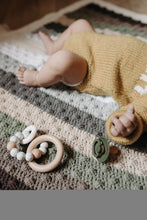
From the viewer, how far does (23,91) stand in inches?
27.8

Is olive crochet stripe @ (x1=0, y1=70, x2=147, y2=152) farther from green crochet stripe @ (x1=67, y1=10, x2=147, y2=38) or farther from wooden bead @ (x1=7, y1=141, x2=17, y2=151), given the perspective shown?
green crochet stripe @ (x1=67, y1=10, x2=147, y2=38)

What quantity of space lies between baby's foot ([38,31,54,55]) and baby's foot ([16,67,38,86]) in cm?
18

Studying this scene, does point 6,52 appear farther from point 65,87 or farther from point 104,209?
point 104,209

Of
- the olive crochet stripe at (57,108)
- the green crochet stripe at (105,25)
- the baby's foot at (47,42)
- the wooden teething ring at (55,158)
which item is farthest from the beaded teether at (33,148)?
the green crochet stripe at (105,25)

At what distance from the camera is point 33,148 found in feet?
1.80

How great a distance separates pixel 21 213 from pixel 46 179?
0.40 ft

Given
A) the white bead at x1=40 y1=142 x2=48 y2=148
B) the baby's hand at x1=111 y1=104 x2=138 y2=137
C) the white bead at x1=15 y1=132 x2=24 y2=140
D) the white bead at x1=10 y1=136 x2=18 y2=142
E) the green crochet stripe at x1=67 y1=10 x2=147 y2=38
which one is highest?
the green crochet stripe at x1=67 y1=10 x2=147 y2=38

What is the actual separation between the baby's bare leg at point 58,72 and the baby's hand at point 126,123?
218 mm

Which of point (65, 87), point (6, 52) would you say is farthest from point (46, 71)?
point (6, 52)

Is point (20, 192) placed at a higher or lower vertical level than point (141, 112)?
lower

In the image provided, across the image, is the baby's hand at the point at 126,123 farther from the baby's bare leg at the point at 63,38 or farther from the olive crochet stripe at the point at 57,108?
→ the baby's bare leg at the point at 63,38

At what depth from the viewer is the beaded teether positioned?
0.52 metres

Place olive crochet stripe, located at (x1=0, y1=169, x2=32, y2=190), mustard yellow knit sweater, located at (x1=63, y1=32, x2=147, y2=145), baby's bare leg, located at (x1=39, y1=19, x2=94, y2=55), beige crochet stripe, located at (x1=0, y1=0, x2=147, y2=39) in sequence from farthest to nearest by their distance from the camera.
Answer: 1. beige crochet stripe, located at (x1=0, y1=0, x2=147, y2=39)
2. baby's bare leg, located at (x1=39, y1=19, x2=94, y2=55)
3. mustard yellow knit sweater, located at (x1=63, y1=32, x2=147, y2=145)
4. olive crochet stripe, located at (x1=0, y1=169, x2=32, y2=190)

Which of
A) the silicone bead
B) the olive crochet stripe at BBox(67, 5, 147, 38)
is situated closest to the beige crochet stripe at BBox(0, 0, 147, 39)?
the olive crochet stripe at BBox(67, 5, 147, 38)
